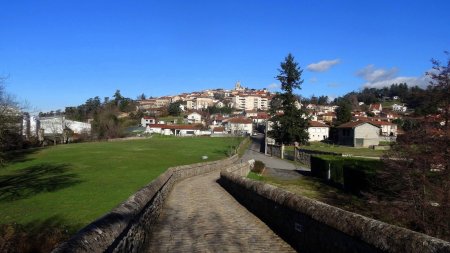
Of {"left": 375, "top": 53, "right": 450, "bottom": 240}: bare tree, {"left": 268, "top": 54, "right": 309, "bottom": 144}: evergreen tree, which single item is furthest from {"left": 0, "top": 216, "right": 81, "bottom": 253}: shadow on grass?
{"left": 268, "top": 54, "right": 309, "bottom": 144}: evergreen tree

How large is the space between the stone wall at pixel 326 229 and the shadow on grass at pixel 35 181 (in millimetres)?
17948

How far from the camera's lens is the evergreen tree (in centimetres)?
7400

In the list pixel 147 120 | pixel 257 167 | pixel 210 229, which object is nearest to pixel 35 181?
pixel 257 167

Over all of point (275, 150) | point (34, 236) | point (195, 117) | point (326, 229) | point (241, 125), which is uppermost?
point (195, 117)

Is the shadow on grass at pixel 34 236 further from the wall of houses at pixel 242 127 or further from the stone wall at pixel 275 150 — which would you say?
the wall of houses at pixel 242 127

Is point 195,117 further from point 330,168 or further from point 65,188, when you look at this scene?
point 65,188

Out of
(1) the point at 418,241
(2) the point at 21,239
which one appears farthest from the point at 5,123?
(1) the point at 418,241

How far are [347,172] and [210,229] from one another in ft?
60.0

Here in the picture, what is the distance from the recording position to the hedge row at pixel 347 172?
2511 centimetres

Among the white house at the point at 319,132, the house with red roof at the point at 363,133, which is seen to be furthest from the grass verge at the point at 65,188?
the white house at the point at 319,132

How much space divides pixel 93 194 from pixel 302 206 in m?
17.8

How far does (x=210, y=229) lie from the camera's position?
12016 millimetres

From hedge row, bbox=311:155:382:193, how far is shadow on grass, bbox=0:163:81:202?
18.7 m

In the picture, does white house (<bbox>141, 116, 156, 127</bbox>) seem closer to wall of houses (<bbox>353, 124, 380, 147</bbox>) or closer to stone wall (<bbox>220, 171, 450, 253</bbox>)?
wall of houses (<bbox>353, 124, 380, 147</bbox>)
